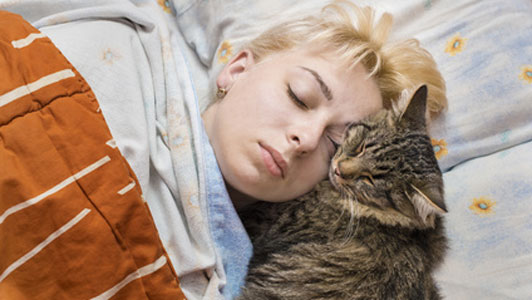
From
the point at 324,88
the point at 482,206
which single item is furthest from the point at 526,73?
the point at 324,88

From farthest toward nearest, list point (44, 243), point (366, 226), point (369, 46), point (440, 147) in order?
point (440, 147) < point (369, 46) < point (366, 226) < point (44, 243)

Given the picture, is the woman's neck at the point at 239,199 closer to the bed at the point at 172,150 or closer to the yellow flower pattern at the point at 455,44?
the bed at the point at 172,150

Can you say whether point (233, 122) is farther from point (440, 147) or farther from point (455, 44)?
point (455, 44)

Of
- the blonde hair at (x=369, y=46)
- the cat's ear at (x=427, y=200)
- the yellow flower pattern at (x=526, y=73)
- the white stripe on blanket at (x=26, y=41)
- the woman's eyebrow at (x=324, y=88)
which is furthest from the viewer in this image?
the yellow flower pattern at (x=526, y=73)

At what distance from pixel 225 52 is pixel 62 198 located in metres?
0.99

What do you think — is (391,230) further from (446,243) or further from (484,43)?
(484,43)

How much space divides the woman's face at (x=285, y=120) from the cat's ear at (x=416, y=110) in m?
0.11

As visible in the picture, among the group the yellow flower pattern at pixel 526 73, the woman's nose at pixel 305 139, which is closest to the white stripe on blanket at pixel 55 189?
the woman's nose at pixel 305 139

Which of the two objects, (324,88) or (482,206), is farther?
(482,206)

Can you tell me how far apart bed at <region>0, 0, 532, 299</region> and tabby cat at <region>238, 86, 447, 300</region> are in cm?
14

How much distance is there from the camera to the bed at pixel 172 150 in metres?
0.80

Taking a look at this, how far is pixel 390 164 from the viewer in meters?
1.20

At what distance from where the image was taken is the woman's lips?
1.07m

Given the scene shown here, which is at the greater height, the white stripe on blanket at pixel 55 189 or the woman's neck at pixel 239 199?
the white stripe on blanket at pixel 55 189
